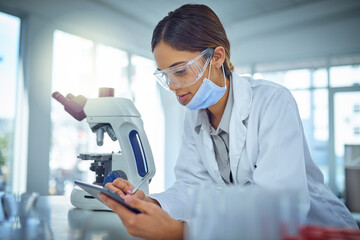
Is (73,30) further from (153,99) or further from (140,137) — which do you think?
(140,137)

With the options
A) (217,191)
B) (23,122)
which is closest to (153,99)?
(23,122)

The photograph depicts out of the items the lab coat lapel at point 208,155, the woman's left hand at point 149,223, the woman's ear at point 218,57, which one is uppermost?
the woman's ear at point 218,57

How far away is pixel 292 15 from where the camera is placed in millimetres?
5348

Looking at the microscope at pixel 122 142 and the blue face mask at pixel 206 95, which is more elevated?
the blue face mask at pixel 206 95

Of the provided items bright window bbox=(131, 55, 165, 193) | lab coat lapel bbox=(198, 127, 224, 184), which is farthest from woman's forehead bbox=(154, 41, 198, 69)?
bright window bbox=(131, 55, 165, 193)

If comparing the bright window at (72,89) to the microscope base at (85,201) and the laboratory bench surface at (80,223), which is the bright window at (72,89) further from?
the laboratory bench surface at (80,223)

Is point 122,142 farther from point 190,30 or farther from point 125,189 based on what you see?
point 190,30

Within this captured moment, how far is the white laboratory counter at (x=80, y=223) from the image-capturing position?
2.77ft

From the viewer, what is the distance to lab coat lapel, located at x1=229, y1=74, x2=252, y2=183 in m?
1.15

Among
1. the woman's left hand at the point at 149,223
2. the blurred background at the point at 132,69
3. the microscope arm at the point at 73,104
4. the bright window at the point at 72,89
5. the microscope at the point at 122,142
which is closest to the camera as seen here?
the woman's left hand at the point at 149,223

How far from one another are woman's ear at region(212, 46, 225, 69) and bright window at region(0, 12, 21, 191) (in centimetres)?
340

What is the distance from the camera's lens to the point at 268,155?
0.98 m

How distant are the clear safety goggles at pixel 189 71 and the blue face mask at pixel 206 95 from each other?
54 mm

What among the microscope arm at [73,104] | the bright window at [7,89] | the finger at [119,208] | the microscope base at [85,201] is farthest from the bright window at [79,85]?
the finger at [119,208]
